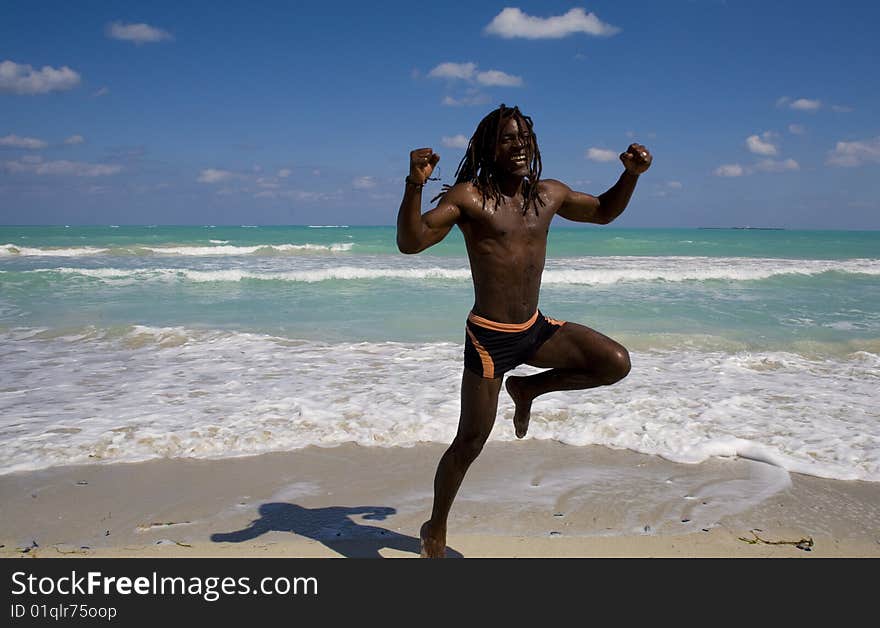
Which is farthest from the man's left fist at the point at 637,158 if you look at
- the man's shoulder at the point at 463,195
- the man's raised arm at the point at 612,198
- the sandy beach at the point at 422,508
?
the sandy beach at the point at 422,508

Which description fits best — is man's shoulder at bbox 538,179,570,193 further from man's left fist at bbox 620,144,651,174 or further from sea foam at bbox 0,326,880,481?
sea foam at bbox 0,326,880,481

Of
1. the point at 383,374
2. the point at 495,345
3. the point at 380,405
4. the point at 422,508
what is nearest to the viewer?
the point at 495,345

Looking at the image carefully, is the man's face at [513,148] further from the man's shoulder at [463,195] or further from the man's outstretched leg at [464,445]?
the man's outstretched leg at [464,445]

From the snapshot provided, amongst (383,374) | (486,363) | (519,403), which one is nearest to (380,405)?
(383,374)

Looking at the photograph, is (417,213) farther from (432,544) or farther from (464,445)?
(432,544)

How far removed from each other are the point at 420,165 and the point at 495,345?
995 mm

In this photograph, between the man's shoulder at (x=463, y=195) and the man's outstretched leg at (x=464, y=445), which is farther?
the man's outstretched leg at (x=464, y=445)

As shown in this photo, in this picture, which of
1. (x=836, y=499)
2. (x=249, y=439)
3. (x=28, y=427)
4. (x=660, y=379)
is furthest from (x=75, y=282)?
(x=836, y=499)

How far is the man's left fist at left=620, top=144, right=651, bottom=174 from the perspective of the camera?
339 cm

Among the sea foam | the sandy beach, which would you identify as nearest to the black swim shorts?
the sandy beach

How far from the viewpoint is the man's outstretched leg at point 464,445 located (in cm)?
331

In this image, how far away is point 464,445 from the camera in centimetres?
338

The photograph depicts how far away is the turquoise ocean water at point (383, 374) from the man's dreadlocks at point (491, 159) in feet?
10.2
